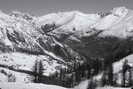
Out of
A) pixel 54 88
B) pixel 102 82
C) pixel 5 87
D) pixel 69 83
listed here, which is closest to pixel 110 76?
pixel 102 82

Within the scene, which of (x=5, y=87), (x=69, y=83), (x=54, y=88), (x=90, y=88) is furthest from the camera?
(x=69, y=83)

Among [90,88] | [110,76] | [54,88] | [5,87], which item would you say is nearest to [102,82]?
[110,76]

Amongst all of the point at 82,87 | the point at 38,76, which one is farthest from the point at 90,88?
the point at 38,76

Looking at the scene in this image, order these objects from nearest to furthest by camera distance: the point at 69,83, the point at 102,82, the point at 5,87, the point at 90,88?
the point at 5,87 → the point at 90,88 → the point at 102,82 → the point at 69,83

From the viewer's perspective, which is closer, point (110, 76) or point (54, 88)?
point (54, 88)

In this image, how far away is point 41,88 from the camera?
9175 centimetres

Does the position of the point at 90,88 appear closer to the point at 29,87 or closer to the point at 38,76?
the point at 38,76

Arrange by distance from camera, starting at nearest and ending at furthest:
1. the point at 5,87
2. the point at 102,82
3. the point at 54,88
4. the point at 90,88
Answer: the point at 5,87 < the point at 54,88 < the point at 90,88 < the point at 102,82

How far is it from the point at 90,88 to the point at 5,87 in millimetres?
60512

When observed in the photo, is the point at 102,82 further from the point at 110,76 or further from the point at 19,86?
the point at 19,86

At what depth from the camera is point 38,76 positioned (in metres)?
176

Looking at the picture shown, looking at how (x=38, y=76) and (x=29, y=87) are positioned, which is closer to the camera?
(x=29, y=87)

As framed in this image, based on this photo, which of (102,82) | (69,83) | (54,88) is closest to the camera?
→ (54,88)

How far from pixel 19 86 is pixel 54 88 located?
11.1 meters
